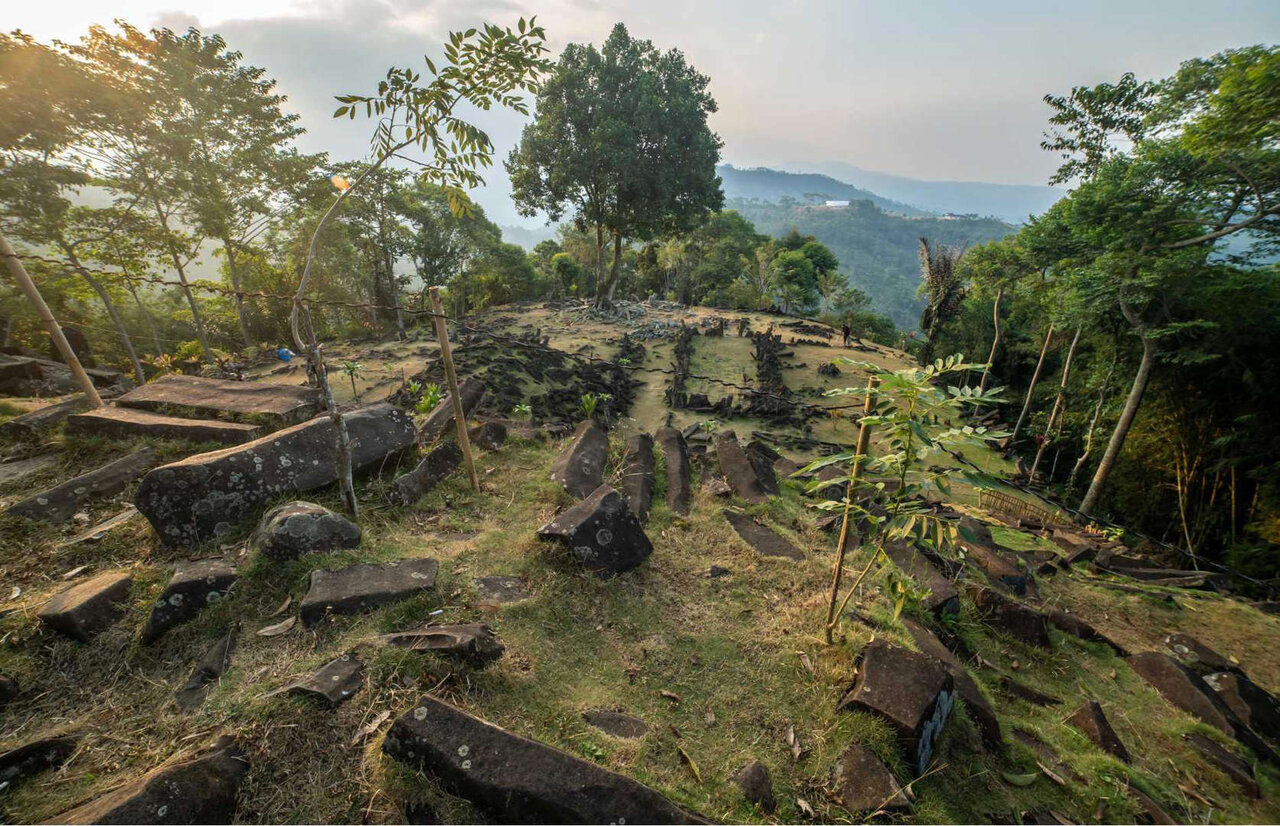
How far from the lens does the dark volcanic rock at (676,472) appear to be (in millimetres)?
6204

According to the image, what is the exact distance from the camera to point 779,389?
16.2 meters

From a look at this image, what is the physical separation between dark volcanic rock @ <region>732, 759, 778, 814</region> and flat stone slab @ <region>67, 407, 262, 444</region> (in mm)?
5390

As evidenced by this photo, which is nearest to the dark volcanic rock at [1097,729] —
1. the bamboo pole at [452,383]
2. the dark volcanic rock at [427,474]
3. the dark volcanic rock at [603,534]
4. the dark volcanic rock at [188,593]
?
the dark volcanic rock at [603,534]

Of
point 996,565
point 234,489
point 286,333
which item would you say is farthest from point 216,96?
point 996,565

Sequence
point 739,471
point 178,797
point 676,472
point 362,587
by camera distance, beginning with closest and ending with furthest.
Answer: point 178,797 → point 362,587 → point 676,472 → point 739,471

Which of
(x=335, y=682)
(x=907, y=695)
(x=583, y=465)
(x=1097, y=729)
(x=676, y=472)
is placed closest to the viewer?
(x=335, y=682)

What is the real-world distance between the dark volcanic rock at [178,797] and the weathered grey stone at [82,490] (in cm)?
334

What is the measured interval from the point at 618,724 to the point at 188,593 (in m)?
2.96

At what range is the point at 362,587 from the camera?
10.9 feet

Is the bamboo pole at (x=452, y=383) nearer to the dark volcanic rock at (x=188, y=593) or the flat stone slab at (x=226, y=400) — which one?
the flat stone slab at (x=226, y=400)

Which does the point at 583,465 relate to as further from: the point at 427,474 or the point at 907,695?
the point at 907,695

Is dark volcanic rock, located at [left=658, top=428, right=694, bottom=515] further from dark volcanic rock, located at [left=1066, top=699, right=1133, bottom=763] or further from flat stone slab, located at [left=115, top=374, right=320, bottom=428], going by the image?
flat stone slab, located at [left=115, top=374, right=320, bottom=428]

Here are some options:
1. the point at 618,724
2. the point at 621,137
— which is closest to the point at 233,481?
the point at 618,724

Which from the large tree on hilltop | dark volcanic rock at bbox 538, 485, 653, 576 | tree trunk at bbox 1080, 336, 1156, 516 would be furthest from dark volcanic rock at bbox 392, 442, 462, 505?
the large tree on hilltop
